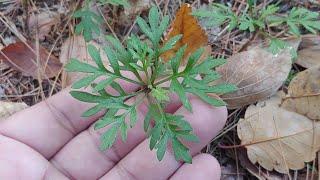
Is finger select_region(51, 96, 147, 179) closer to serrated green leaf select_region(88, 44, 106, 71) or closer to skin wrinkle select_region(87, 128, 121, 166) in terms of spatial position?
skin wrinkle select_region(87, 128, 121, 166)

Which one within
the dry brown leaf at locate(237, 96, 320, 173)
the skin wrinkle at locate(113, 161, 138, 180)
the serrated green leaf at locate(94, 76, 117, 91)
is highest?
the serrated green leaf at locate(94, 76, 117, 91)

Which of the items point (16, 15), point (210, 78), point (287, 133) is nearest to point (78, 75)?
point (16, 15)

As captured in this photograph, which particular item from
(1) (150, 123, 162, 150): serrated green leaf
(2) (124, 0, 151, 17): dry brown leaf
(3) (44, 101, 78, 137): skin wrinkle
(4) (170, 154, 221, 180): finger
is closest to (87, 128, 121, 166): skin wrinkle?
(3) (44, 101, 78, 137): skin wrinkle

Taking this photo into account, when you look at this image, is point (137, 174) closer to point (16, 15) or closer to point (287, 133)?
point (287, 133)

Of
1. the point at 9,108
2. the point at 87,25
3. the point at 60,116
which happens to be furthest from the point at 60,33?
the point at 60,116

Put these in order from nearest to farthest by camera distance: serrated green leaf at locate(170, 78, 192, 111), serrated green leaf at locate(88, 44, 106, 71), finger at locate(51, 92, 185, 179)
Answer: serrated green leaf at locate(170, 78, 192, 111) → serrated green leaf at locate(88, 44, 106, 71) → finger at locate(51, 92, 185, 179)

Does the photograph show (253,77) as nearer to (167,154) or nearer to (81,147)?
(167,154)

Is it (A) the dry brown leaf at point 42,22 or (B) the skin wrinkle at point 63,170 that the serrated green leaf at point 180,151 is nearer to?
(B) the skin wrinkle at point 63,170
